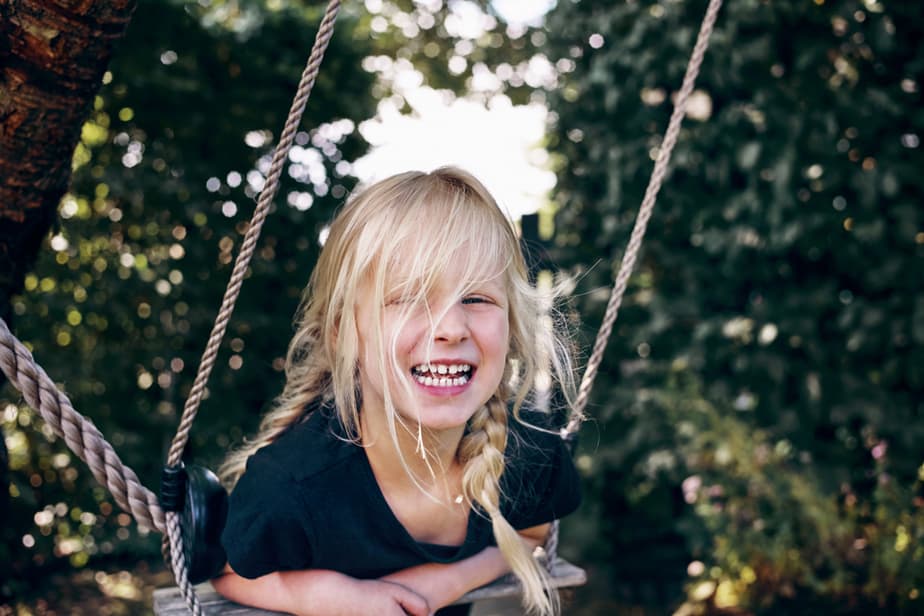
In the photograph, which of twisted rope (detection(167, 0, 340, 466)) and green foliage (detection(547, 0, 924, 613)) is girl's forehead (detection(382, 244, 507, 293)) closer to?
twisted rope (detection(167, 0, 340, 466))

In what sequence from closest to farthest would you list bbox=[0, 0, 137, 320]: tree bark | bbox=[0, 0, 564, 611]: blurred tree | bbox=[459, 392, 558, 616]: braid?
bbox=[0, 0, 137, 320]: tree bark
bbox=[459, 392, 558, 616]: braid
bbox=[0, 0, 564, 611]: blurred tree

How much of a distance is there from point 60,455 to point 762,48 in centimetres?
323

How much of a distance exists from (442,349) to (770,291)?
2114 millimetres

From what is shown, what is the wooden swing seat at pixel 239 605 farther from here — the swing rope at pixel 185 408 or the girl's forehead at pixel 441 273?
the girl's forehead at pixel 441 273

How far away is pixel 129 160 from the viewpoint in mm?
3684

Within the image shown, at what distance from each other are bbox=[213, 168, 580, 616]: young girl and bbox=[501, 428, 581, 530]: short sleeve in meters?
0.02

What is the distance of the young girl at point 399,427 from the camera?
1432 millimetres

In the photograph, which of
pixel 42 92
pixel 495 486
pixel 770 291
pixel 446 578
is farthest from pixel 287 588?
pixel 770 291

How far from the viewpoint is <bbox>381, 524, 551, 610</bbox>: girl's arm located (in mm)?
1570

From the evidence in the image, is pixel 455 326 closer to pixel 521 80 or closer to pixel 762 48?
pixel 762 48

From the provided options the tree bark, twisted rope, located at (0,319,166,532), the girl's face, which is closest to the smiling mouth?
the girl's face

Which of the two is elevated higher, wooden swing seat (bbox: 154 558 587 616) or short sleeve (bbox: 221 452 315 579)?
short sleeve (bbox: 221 452 315 579)

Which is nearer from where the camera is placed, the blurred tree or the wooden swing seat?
the wooden swing seat

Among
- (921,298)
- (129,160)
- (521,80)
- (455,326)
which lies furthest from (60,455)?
(521,80)
